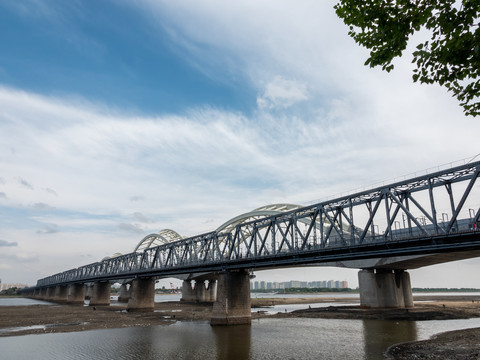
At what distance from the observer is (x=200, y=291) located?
12575 cm

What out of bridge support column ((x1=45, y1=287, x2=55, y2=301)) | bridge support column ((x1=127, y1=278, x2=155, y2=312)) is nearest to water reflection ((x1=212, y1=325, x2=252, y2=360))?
bridge support column ((x1=127, y1=278, x2=155, y2=312))

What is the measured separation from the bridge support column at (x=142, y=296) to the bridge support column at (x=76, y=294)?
57.2 meters

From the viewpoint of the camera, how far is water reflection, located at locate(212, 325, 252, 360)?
28569mm

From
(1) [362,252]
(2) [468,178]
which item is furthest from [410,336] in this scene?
(2) [468,178]

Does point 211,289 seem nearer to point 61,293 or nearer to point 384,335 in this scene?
point 61,293

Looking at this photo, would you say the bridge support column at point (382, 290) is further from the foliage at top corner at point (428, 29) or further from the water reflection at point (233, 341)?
the foliage at top corner at point (428, 29)

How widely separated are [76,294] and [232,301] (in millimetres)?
97031

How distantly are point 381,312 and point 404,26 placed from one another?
5782 cm

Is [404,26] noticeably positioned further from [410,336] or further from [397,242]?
[410,336]

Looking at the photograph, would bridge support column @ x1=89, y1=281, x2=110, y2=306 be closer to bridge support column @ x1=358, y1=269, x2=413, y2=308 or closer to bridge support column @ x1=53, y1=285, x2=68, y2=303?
bridge support column @ x1=53, y1=285, x2=68, y2=303

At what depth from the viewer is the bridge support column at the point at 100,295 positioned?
104m

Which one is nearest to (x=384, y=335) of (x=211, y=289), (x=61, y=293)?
(x=211, y=289)

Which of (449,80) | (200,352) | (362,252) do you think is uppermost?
(449,80)

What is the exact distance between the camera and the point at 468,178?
1108 inches
